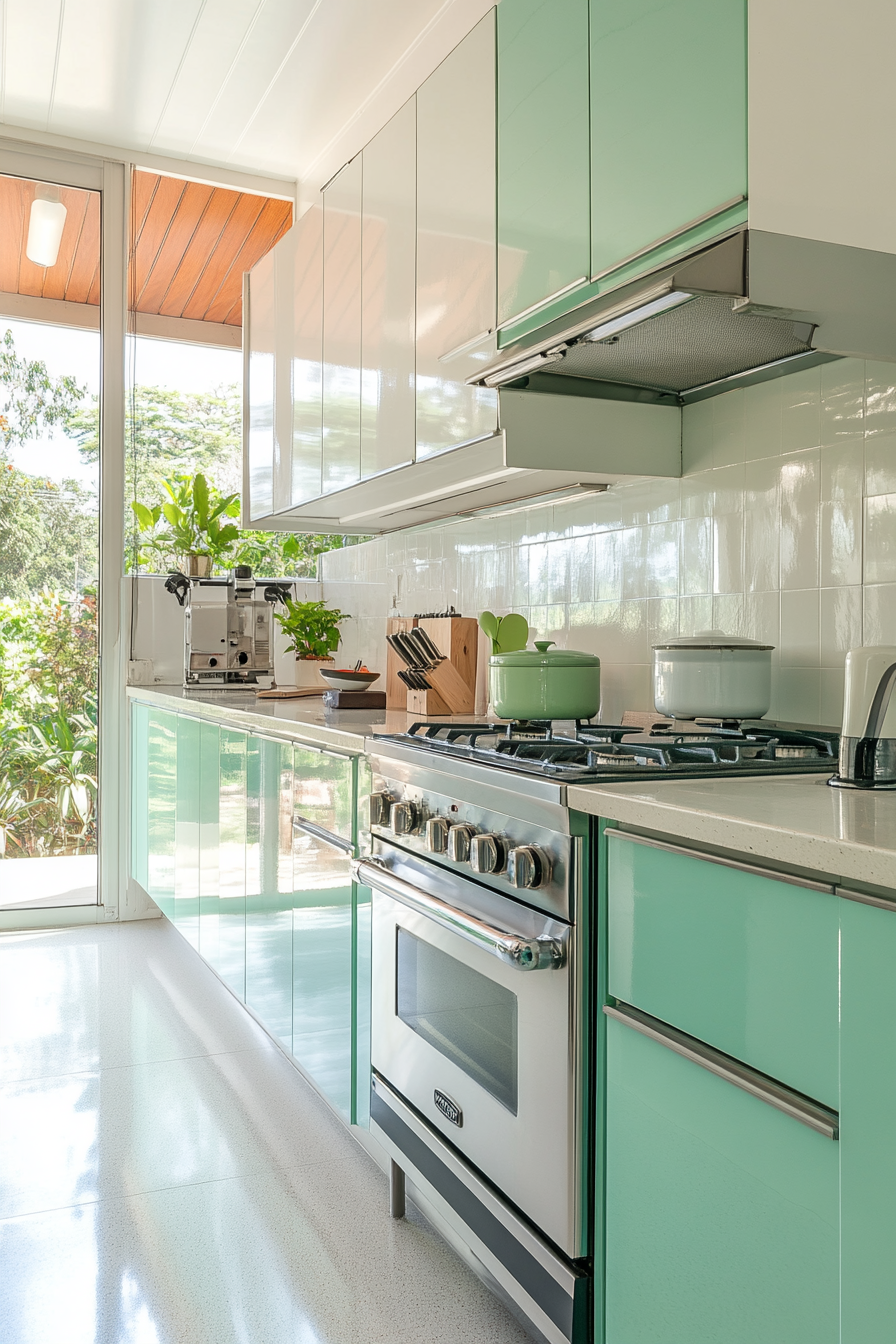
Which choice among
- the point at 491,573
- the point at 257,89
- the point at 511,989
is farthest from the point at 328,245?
the point at 511,989

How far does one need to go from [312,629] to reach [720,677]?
211 cm

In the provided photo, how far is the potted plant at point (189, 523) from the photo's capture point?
401cm

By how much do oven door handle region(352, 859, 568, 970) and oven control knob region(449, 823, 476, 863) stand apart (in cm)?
8

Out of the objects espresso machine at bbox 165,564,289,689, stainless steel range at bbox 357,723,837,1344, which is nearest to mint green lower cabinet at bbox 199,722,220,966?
espresso machine at bbox 165,564,289,689

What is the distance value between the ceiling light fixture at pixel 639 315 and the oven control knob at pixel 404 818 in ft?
2.67

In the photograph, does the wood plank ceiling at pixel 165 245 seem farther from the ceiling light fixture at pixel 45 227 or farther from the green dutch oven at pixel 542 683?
the green dutch oven at pixel 542 683

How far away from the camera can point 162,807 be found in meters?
3.54

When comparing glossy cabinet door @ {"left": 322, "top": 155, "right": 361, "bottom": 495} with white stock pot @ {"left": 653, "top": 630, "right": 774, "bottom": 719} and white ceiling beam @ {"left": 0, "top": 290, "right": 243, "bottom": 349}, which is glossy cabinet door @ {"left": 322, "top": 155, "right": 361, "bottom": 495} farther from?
white stock pot @ {"left": 653, "top": 630, "right": 774, "bottom": 719}

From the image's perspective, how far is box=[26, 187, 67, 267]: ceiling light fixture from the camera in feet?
13.1

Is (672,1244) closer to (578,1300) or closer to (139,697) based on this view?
(578,1300)

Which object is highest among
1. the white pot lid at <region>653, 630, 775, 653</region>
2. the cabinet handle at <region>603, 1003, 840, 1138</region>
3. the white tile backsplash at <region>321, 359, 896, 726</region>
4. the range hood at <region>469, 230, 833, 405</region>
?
the range hood at <region>469, 230, 833, 405</region>

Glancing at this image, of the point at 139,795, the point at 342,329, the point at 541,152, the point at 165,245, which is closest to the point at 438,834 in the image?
the point at 541,152

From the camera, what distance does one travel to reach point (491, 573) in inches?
109

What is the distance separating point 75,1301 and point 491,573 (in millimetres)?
1827
